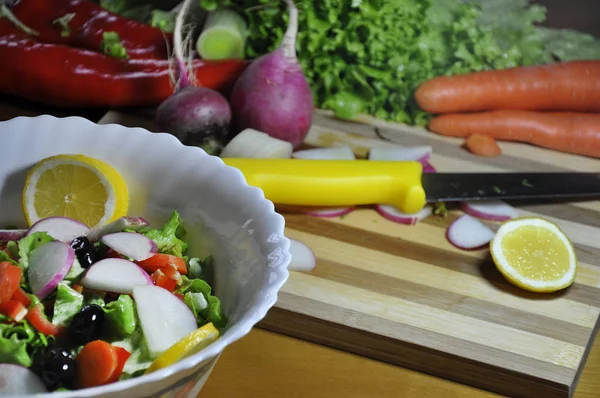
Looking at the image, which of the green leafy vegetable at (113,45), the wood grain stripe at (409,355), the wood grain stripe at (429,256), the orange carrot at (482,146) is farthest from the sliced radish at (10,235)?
the orange carrot at (482,146)

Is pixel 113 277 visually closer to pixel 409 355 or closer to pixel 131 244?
pixel 131 244

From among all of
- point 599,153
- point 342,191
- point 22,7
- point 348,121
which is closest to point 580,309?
point 342,191

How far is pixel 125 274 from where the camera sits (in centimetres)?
94

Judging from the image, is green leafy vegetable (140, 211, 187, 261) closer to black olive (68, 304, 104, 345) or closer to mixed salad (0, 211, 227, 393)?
mixed salad (0, 211, 227, 393)

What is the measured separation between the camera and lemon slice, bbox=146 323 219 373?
0.83m

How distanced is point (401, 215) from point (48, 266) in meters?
0.79

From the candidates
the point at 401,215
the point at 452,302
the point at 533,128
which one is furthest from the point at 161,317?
the point at 533,128

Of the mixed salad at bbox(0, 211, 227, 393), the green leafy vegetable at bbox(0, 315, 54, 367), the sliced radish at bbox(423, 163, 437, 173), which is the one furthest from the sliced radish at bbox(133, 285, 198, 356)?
the sliced radish at bbox(423, 163, 437, 173)

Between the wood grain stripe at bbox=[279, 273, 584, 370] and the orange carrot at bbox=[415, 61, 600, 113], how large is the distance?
2.61 feet

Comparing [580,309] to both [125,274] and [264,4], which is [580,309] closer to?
[125,274]

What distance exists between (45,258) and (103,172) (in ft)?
0.71

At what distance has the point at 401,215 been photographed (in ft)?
4.95

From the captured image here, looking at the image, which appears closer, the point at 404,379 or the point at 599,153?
the point at 404,379

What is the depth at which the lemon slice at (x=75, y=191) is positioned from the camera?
1100 millimetres
